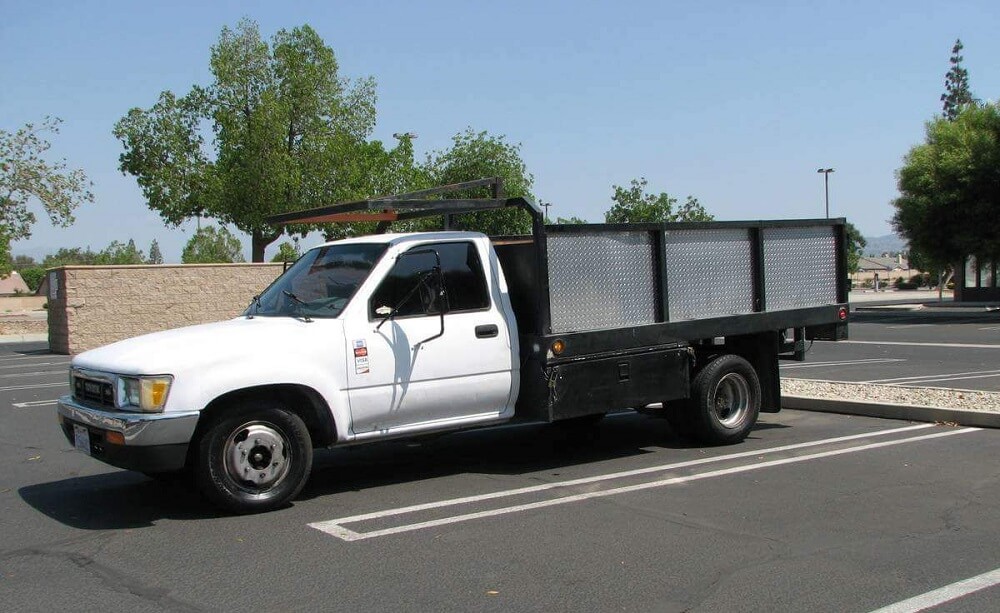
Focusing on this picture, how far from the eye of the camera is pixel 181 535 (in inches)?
248

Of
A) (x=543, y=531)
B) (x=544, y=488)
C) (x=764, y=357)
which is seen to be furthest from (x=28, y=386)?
(x=543, y=531)

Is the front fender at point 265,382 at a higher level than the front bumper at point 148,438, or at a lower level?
higher

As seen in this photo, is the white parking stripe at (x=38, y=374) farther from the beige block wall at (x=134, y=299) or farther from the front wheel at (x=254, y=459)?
the front wheel at (x=254, y=459)

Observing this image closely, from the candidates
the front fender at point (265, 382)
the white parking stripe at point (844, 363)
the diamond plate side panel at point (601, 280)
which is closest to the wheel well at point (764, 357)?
the diamond plate side panel at point (601, 280)

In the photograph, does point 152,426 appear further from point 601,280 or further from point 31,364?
point 31,364

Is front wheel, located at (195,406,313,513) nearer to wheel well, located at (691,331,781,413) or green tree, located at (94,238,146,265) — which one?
wheel well, located at (691,331,781,413)

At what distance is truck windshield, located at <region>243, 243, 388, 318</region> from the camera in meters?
7.41

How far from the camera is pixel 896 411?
10.4 m

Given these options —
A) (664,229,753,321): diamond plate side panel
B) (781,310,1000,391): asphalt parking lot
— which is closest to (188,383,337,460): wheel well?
(664,229,753,321): diamond plate side panel

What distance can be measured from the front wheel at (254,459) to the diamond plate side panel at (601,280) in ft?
7.70

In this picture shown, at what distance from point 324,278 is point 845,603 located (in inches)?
179

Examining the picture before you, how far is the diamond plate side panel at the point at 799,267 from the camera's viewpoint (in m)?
9.60

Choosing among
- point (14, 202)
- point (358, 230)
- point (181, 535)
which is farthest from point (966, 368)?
point (14, 202)

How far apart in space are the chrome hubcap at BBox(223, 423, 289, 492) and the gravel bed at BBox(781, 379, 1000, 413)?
691cm
